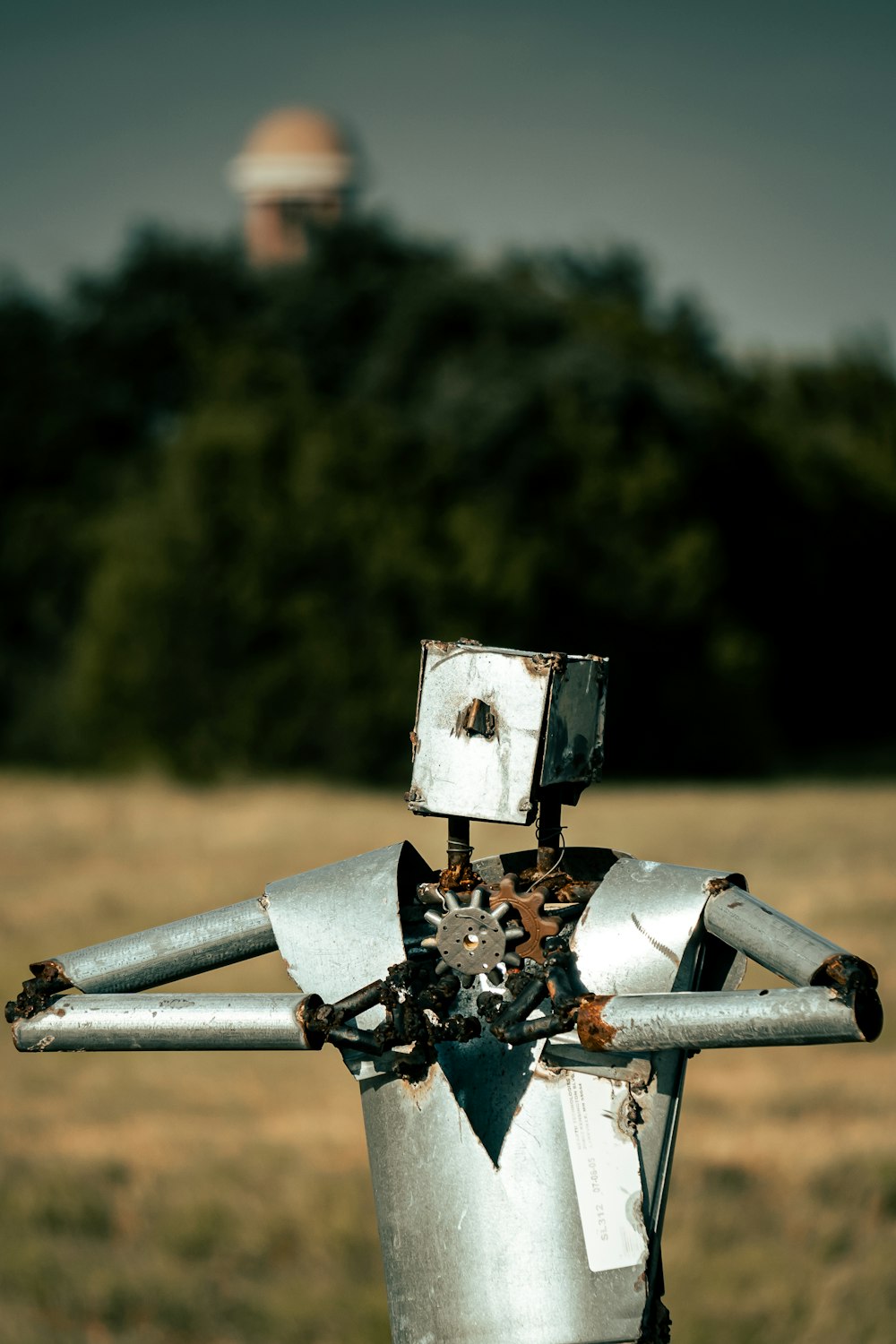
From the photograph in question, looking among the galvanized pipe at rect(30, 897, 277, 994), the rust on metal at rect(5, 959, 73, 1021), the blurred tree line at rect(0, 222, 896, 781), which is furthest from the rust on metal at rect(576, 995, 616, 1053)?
the blurred tree line at rect(0, 222, 896, 781)

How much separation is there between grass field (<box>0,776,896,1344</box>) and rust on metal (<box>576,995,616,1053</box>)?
4541mm

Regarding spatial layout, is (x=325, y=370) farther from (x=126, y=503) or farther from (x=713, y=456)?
(x=713, y=456)

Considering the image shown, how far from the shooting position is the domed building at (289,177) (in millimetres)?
46094

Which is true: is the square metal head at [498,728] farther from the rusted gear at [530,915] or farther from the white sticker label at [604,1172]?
the white sticker label at [604,1172]

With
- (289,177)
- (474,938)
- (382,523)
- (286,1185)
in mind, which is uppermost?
(289,177)

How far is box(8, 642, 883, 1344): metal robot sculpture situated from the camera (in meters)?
2.23

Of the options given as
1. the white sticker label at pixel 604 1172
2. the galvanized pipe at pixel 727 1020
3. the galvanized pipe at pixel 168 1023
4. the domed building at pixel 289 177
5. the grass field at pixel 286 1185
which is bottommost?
the grass field at pixel 286 1185

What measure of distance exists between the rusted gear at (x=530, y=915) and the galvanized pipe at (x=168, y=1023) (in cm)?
35

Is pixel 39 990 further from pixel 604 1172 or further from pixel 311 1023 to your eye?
pixel 604 1172

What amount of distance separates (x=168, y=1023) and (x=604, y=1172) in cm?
69

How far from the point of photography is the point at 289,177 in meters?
46.2

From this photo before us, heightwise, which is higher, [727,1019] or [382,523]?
[382,523]

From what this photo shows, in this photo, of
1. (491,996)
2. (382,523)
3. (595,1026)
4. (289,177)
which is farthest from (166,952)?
(289,177)

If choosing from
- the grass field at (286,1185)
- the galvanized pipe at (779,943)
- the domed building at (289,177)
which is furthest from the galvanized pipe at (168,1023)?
the domed building at (289,177)
